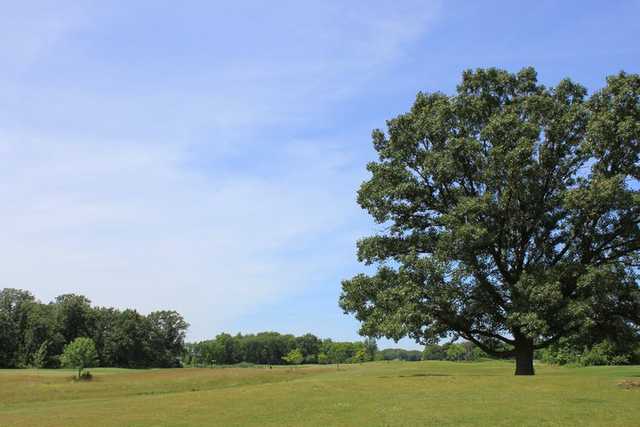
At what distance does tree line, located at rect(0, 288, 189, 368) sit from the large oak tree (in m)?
106

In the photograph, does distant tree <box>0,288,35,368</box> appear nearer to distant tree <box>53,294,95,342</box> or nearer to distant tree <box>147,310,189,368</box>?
distant tree <box>53,294,95,342</box>

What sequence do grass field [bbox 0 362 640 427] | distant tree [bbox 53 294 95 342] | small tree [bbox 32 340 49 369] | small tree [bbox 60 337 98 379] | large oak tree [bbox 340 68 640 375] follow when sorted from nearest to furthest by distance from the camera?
grass field [bbox 0 362 640 427] < large oak tree [bbox 340 68 640 375] < small tree [bbox 60 337 98 379] < small tree [bbox 32 340 49 369] < distant tree [bbox 53 294 95 342]

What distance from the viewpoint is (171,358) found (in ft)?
541

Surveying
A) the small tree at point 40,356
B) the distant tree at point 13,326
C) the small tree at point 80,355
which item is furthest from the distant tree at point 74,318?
the small tree at point 80,355

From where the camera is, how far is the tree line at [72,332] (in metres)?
132

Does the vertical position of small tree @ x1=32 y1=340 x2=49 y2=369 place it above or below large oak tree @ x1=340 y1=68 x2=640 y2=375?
below

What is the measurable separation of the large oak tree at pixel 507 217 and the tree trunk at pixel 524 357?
0.08m

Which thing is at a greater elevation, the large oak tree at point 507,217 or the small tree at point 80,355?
→ the large oak tree at point 507,217

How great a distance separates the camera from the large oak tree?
103 feet

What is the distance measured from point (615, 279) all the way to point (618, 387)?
6.13 meters

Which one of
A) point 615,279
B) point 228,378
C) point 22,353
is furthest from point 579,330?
point 22,353

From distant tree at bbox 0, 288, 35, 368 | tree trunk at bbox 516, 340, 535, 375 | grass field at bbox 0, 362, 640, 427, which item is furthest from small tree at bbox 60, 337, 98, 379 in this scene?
tree trunk at bbox 516, 340, 535, 375

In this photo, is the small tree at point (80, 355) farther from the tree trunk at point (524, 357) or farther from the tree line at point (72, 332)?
the tree trunk at point (524, 357)

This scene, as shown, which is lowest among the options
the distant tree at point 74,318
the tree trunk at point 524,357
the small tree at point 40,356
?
the small tree at point 40,356
